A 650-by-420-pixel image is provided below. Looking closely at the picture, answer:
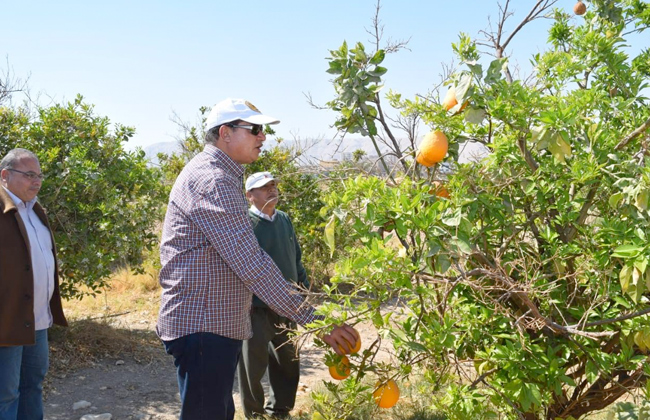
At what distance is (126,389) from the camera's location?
5.55 metres

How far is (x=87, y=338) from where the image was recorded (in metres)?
6.46

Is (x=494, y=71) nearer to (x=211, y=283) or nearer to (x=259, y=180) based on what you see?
(x=211, y=283)

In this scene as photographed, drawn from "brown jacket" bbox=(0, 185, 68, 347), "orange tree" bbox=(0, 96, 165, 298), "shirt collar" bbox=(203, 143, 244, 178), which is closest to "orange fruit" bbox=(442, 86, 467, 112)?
"shirt collar" bbox=(203, 143, 244, 178)

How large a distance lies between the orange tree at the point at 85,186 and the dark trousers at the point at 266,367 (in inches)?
95.7

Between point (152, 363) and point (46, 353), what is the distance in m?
2.78

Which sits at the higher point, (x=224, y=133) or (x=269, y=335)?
(x=224, y=133)

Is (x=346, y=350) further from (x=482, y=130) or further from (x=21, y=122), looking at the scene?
(x=21, y=122)

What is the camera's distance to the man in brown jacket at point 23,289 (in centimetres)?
328

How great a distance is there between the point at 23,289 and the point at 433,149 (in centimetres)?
244

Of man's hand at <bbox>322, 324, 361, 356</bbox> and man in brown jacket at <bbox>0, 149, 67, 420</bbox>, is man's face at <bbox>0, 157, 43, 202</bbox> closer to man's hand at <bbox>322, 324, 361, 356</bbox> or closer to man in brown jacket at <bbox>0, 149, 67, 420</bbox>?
man in brown jacket at <bbox>0, 149, 67, 420</bbox>

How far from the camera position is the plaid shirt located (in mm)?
2484

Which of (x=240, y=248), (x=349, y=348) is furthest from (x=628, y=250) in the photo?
(x=240, y=248)

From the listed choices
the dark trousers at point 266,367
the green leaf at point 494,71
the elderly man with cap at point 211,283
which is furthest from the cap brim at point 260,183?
the green leaf at point 494,71

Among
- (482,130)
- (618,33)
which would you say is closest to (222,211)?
(482,130)
